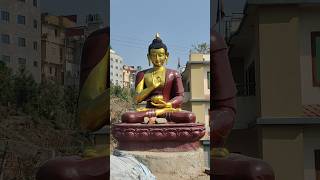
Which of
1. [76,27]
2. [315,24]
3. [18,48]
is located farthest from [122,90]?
[315,24]

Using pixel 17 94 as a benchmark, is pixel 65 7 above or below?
above

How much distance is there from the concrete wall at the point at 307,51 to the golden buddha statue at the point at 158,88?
170 centimetres

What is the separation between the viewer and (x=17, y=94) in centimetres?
711

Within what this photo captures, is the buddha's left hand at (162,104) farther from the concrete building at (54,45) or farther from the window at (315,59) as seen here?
Result: the window at (315,59)

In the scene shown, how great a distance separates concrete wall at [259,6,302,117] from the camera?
268 inches

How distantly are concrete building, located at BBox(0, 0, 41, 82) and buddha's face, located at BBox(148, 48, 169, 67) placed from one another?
166 cm

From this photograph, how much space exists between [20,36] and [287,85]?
3.75 m

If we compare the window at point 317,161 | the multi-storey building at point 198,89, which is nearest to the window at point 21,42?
the multi-storey building at point 198,89

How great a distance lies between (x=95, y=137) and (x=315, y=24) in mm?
3374

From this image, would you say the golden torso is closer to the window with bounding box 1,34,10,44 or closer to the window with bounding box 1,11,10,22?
the window with bounding box 1,34,10,44

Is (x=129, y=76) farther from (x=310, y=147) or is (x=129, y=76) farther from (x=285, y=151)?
(x=310, y=147)

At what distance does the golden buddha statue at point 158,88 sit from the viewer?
6.57m

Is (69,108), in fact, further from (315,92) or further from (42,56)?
(315,92)

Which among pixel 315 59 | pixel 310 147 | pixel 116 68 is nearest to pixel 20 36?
pixel 116 68
